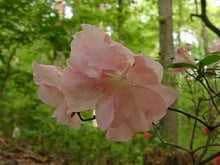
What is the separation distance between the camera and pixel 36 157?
14.0ft

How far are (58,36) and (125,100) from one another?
10.6ft

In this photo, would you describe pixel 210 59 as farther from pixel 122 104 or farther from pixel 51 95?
pixel 51 95

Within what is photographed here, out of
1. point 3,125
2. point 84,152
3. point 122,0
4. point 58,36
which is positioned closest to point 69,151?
point 84,152

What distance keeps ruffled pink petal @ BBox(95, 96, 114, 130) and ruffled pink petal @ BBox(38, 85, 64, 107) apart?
0.15 meters

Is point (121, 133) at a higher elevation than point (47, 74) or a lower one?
lower

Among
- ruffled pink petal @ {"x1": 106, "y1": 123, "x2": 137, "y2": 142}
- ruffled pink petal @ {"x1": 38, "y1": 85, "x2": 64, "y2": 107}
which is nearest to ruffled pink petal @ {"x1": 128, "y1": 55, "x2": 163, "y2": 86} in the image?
ruffled pink petal @ {"x1": 106, "y1": 123, "x2": 137, "y2": 142}

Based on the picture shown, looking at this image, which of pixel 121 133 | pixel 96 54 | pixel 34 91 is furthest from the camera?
pixel 34 91

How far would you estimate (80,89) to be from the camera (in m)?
0.67

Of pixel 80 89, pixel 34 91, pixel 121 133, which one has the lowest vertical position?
pixel 34 91

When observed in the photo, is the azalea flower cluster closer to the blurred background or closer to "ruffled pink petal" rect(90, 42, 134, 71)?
"ruffled pink petal" rect(90, 42, 134, 71)

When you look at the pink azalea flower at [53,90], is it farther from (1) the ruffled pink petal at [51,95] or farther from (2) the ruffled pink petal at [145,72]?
(2) the ruffled pink petal at [145,72]

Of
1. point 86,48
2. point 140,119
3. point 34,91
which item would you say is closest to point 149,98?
point 140,119

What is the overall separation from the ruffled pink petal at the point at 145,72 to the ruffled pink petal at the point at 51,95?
22 cm

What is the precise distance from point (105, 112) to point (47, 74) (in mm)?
184
